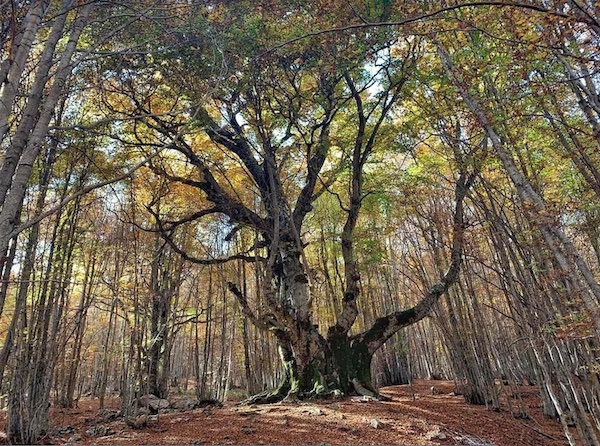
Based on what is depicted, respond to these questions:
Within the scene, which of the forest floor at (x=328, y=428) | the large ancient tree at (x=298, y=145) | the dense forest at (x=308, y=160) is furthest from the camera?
the large ancient tree at (x=298, y=145)

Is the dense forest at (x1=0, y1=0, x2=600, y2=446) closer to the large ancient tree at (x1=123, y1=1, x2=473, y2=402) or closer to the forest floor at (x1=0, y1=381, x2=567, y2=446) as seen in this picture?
the large ancient tree at (x1=123, y1=1, x2=473, y2=402)

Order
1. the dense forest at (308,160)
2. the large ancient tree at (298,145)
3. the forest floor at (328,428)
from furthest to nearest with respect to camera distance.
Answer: the large ancient tree at (298,145), the forest floor at (328,428), the dense forest at (308,160)

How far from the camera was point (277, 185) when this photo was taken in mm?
6051

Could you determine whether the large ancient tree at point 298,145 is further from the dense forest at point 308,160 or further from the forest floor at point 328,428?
the forest floor at point 328,428

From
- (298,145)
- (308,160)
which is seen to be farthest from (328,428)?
(298,145)

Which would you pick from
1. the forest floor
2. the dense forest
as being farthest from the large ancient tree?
the forest floor

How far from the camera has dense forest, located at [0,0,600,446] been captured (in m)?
2.47

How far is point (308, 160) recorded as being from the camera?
19.0ft

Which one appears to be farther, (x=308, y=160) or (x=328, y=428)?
(x=308, y=160)

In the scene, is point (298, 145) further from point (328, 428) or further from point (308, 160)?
point (328, 428)

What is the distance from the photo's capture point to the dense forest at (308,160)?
2469mm

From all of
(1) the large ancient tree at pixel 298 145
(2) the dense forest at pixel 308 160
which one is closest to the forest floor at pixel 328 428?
(2) the dense forest at pixel 308 160

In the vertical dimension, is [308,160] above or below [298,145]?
below

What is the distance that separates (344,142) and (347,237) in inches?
68.2
